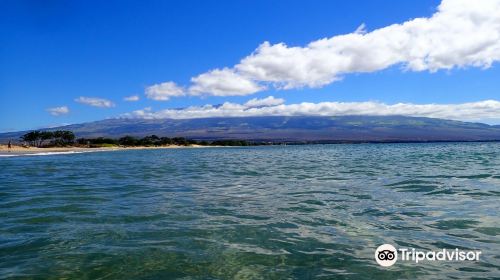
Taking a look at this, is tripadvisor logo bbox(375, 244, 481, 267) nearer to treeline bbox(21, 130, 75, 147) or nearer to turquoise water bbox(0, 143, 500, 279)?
turquoise water bbox(0, 143, 500, 279)

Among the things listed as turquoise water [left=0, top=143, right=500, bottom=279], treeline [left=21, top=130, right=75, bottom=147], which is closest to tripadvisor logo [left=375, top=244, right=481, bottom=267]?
turquoise water [left=0, top=143, right=500, bottom=279]

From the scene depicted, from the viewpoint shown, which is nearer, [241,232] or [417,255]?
[417,255]

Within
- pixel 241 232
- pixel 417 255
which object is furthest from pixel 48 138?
pixel 417 255

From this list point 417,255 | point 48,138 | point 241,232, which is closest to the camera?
point 417,255

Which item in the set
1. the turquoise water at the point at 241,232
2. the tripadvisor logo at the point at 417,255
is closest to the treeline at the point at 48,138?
the turquoise water at the point at 241,232

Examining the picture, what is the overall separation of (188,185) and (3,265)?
57.8 feet

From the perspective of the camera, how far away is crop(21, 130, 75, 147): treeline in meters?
142

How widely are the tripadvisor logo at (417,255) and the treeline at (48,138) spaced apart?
14850 centimetres

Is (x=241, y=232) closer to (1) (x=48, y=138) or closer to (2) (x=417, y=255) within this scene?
(2) (x=417, y=255)

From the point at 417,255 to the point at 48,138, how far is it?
159 m

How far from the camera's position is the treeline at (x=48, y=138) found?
142212 mm

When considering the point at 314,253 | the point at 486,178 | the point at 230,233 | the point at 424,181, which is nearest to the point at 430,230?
the point at 314,253

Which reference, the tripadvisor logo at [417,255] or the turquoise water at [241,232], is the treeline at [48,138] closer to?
the turquoise water at [241,232]

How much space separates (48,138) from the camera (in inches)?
5920
